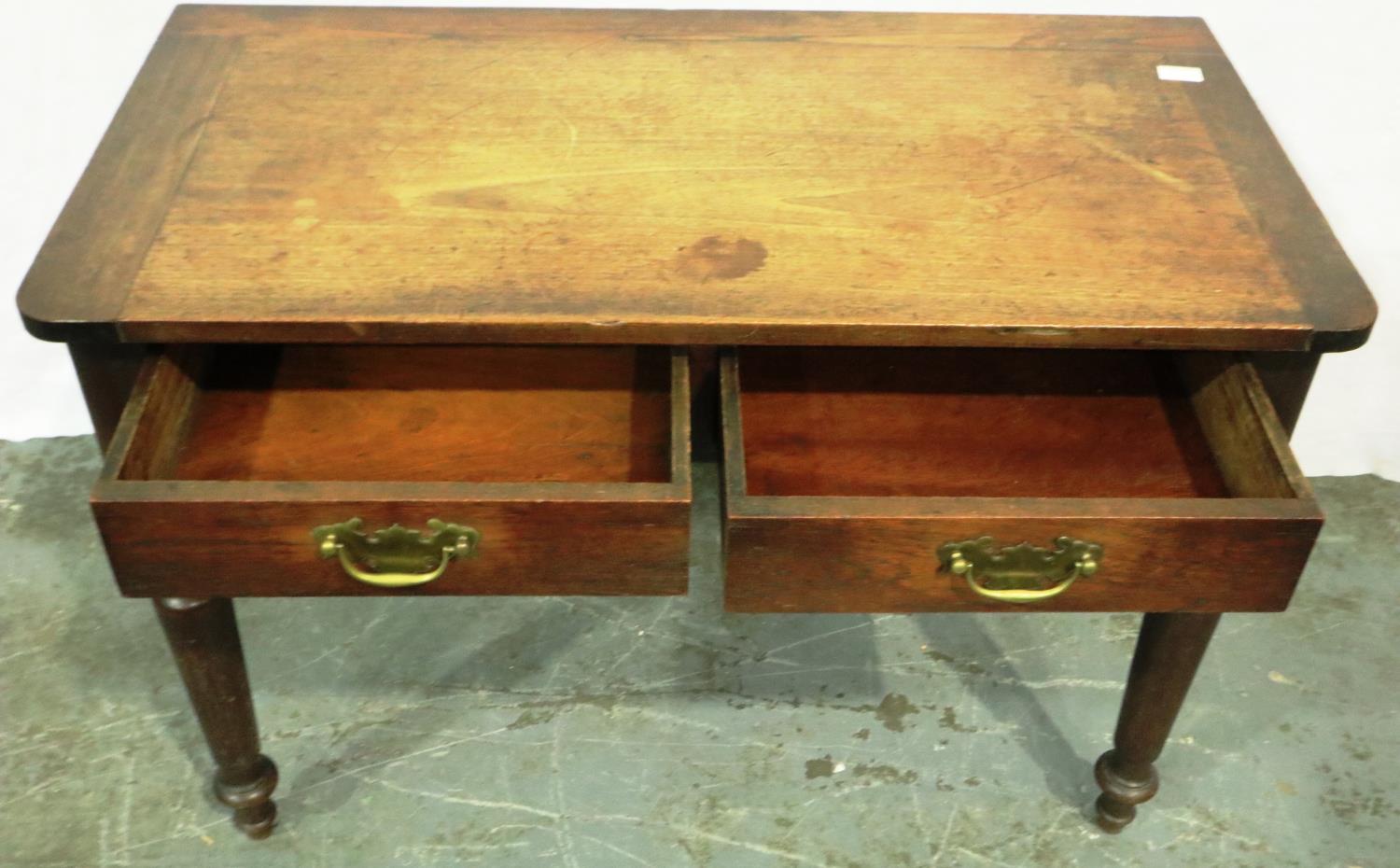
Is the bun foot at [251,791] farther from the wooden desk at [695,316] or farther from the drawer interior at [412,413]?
the drawer interior at [412,413]

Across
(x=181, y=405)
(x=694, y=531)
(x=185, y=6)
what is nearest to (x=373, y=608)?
(x=694, y=531)

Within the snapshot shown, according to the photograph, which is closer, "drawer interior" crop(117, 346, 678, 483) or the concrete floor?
"drawer interior" crop(117, 346, 678, 483)

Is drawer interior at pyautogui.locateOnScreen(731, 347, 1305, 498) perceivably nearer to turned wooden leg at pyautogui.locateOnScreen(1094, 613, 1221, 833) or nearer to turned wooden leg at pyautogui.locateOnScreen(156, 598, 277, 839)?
turned wooden leg at pyautogui.locateOnScreen(1094, 613, 1221, 833)

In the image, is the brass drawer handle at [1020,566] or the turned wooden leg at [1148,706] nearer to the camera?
the brass drawer handle at [1020,566]

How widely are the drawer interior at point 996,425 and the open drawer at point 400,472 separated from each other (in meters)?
0.12

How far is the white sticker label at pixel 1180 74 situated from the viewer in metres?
1.38

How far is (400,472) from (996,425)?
0.56 m

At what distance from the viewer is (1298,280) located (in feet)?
3.61

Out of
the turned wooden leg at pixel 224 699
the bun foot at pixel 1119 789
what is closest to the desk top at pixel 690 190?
the turned wooden leg at pixel 224 699

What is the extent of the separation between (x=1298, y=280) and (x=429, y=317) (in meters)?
0.73

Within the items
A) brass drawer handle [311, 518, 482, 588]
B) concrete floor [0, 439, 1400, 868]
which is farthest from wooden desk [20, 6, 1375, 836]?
concrete floor [0, 439, 1400, 868]

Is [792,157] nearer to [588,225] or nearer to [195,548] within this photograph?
[588,225]

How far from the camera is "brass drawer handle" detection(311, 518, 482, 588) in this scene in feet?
3.27

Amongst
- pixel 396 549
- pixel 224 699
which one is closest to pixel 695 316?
pixel 396 549
